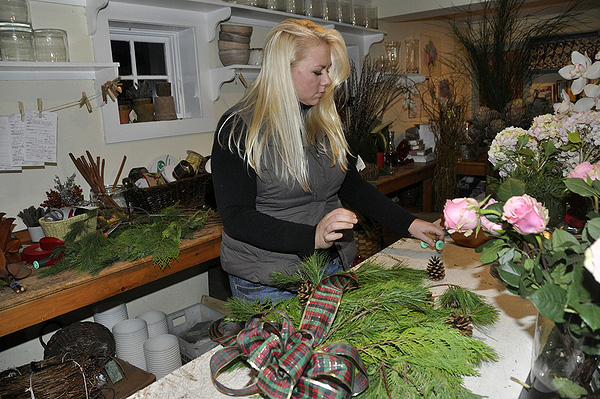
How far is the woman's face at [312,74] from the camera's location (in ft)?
4.93

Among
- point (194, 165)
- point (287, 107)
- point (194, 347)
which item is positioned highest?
point (287, 107)

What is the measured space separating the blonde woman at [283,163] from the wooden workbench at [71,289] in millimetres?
556

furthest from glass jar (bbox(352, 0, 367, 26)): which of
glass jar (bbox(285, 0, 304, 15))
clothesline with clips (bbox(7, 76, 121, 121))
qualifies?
clothesline with clips (bbox(7, 76, 121, 121))

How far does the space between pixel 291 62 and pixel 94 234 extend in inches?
45.4

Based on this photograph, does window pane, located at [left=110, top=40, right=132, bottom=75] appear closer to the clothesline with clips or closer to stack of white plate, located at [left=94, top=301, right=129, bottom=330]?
the clothesline with clips

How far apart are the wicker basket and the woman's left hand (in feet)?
4.31

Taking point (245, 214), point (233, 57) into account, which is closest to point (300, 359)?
point (245, 214)

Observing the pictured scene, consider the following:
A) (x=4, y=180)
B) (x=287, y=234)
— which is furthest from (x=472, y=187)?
(x=4, y=180)

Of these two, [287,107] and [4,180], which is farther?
[4,180]

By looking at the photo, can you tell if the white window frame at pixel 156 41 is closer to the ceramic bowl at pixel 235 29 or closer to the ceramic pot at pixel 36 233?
the ceramic bowl at pixel 235 29

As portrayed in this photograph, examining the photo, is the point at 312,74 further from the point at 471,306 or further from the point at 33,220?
the point at 33,220

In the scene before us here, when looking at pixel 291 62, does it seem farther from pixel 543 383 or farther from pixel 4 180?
pixel 4 180

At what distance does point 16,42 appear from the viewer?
211 cm

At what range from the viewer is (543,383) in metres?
0.76
